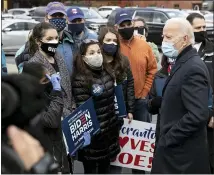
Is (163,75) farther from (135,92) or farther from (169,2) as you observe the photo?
(169,2)

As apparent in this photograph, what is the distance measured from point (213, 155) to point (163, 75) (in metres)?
0.88

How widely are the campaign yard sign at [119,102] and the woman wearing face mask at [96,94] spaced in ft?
0.30

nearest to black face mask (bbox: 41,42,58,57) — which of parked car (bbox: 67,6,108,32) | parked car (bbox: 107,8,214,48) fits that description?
parked car (bbox: 67,6,108,32)

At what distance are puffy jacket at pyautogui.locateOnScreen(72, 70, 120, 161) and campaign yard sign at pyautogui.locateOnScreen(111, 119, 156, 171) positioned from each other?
0.22m

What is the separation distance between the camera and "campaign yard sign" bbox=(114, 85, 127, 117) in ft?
14.4

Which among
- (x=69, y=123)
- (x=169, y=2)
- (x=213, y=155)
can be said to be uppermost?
(x=69, y=123)

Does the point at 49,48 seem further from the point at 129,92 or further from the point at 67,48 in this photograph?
the point at 129,92

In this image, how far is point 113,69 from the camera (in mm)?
4492

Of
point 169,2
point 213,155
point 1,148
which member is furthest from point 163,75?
point 169,2

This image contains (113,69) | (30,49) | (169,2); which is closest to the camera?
(30,49)

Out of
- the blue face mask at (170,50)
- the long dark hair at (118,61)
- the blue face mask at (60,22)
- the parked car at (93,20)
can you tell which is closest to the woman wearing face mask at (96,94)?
the long dark hair at (118,61)

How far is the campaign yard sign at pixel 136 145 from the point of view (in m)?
4.65

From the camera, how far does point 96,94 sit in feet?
13.5

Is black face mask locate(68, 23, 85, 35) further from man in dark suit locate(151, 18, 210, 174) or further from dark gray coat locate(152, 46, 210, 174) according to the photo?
dark gray coat locate(152, 46, 210, 174)
